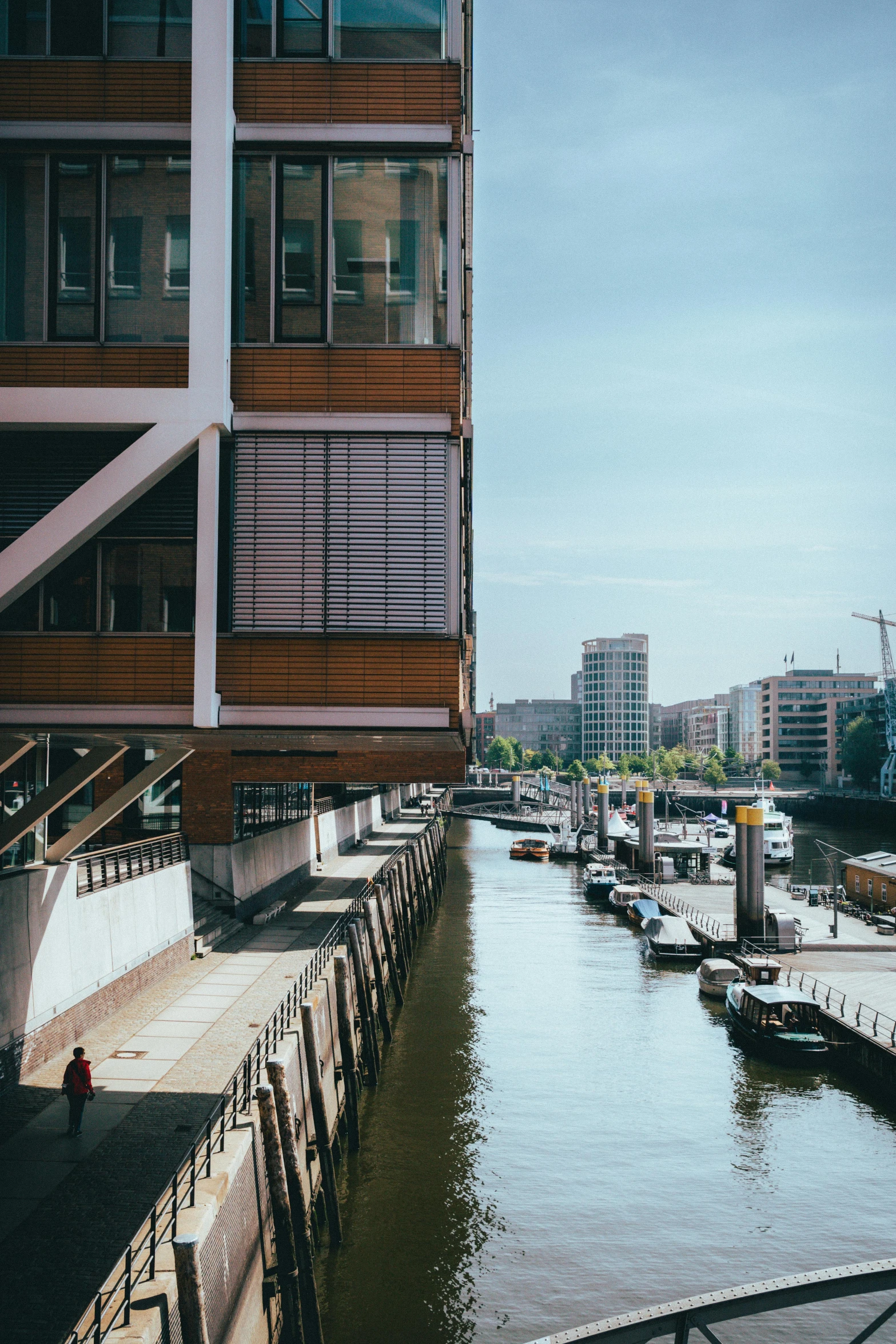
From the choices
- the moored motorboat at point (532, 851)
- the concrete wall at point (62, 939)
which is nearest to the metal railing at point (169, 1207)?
the concrete wall at point (62, 939)

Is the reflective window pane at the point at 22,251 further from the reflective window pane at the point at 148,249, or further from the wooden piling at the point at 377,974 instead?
the wooden piling at the point at 377,974

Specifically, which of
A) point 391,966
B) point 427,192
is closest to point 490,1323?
point 427,192

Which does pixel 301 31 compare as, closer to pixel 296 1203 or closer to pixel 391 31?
pixel 391 31

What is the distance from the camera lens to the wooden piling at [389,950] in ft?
126

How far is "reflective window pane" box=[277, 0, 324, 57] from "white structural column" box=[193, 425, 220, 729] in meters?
5.77

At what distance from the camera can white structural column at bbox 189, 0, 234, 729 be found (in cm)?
1423

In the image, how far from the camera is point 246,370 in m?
14.7

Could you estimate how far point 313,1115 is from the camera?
68.4ft

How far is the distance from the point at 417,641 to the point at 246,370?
4.49m

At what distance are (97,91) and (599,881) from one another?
191ft

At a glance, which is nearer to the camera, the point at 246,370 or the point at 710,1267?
the point at 246,370

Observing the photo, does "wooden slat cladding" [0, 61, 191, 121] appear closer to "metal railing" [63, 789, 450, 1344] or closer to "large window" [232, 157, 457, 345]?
"large window" [232, 157, 457, 345]

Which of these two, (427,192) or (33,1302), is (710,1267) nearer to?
(33,1302)

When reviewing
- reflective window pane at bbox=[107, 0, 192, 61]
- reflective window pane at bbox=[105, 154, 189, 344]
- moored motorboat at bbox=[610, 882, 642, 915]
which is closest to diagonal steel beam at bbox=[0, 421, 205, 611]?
reflective window pane at bbox=[105, 154, 189, 344]
